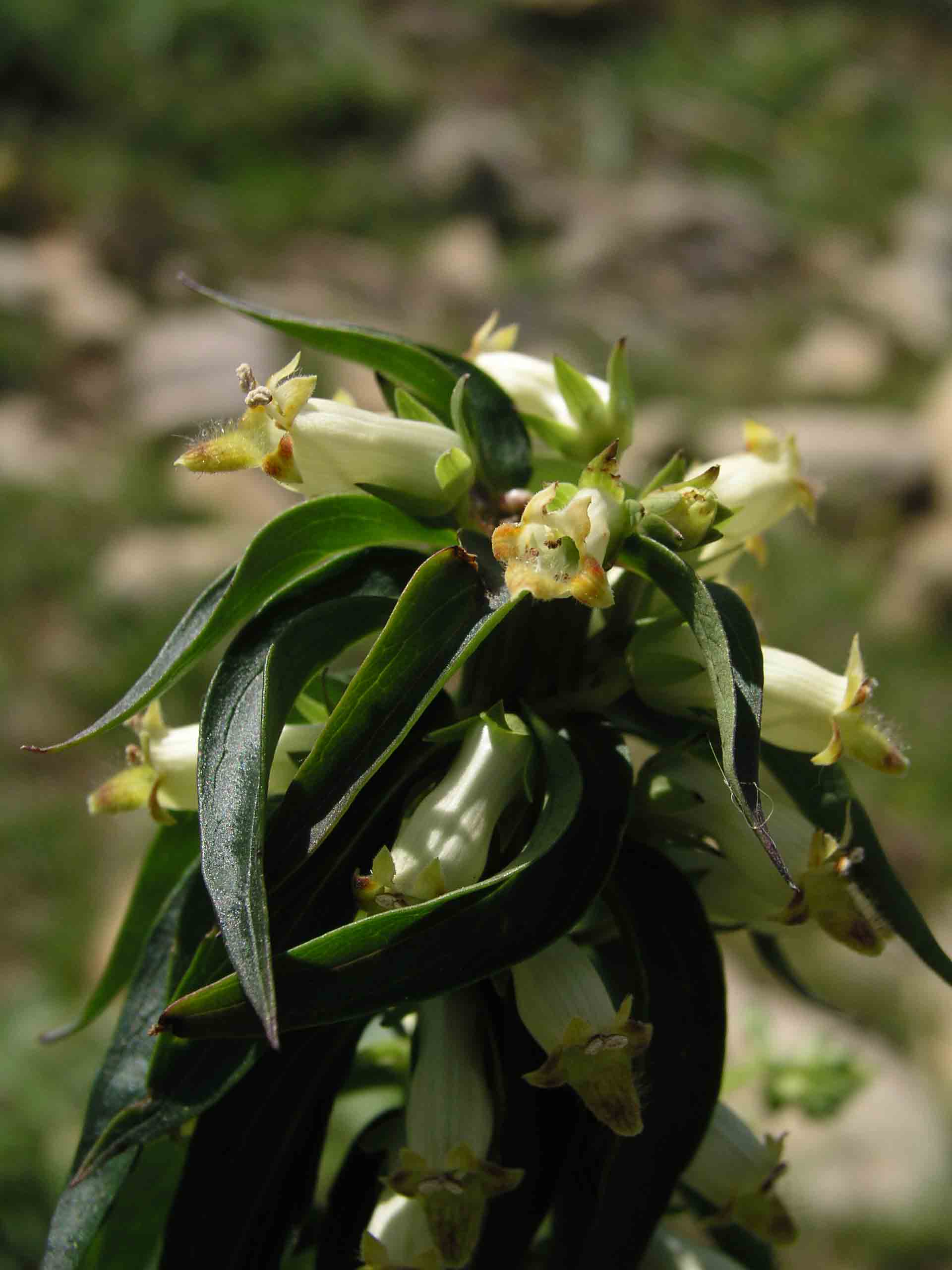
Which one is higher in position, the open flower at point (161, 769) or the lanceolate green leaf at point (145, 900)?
the open flower at point (161, 769)

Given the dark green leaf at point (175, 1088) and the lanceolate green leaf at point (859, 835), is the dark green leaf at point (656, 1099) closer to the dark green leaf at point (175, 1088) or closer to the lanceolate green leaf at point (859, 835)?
the lanceolate green leaf at point (859, 835)

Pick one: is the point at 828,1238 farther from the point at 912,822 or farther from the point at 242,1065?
the point at 242,1065

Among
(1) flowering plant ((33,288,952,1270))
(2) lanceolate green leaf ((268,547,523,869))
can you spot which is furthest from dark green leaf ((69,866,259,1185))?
(2) lanceolate green leaf ((268,547,523,869))

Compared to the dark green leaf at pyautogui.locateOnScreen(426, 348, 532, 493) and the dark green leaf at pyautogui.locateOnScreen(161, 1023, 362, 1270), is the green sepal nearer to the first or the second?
the dark green leaf at pyautogui.locateOnScreen(426, 348, 532, 493)

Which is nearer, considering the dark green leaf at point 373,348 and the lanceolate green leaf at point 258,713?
the lanceolate green leaf at point 258,713

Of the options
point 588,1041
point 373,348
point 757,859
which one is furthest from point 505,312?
point 588,1041

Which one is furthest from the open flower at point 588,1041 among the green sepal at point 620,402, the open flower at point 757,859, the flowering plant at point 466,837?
the green sepal at point 620,402

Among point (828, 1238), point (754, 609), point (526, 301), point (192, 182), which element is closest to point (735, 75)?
point (526, 301)
